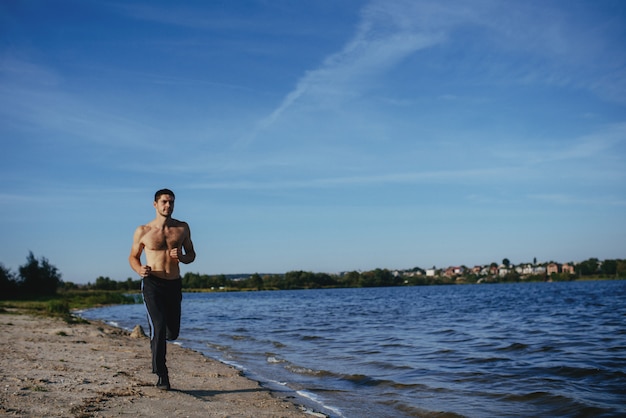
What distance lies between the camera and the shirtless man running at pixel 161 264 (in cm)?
706

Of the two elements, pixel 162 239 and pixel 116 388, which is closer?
pixel 162 239

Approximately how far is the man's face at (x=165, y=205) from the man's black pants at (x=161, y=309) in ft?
2.88

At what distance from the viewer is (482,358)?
44.3 ft

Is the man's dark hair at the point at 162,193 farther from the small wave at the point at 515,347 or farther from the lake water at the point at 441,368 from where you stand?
the small wave at the point at 515,347

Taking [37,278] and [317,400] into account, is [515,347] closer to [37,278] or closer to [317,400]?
[317,400]

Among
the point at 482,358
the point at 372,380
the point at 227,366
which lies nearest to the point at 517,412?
the point at 372,380

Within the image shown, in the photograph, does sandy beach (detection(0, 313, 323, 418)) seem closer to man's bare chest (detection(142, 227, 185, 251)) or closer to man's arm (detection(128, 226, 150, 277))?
man's arm (detection(128, 226, 150, 277))

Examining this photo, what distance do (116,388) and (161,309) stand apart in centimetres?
155

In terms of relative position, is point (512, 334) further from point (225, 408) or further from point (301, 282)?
point (301, 282)

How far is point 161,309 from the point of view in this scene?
711 centimetres

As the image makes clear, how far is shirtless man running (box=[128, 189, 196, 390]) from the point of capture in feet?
23.2

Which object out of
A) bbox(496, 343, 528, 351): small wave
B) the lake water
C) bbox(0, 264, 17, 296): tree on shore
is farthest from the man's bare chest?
bbox(0, 264, 17, 296): tree on shore

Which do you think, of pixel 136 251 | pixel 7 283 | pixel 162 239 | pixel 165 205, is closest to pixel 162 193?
pixel 165 205

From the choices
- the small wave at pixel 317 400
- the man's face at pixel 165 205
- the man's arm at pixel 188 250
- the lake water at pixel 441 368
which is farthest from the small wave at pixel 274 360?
the man's face at pixel 165 205
